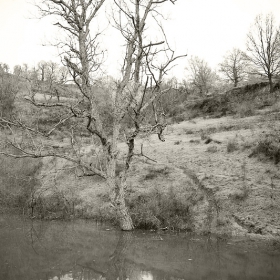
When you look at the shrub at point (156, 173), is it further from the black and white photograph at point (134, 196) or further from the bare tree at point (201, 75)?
the bare tree at point (201, 75)

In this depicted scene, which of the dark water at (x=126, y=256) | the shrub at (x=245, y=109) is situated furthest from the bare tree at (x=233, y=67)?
the dark water at (x=126, y=256)

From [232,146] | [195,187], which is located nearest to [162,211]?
[195,187]

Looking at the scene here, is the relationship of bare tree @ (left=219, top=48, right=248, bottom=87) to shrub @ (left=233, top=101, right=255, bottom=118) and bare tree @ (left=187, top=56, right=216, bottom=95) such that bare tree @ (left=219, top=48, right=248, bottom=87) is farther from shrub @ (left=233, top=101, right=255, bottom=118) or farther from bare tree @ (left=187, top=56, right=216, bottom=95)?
shrub @ (left=233, top=101, right=255, bottom=118)

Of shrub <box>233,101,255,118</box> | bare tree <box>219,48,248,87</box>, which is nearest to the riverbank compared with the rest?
shrub <box>233,101,255,118</box>

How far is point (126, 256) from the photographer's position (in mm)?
8688

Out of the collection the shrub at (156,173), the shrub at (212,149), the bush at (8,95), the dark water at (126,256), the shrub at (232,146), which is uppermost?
the bush at (8,95)

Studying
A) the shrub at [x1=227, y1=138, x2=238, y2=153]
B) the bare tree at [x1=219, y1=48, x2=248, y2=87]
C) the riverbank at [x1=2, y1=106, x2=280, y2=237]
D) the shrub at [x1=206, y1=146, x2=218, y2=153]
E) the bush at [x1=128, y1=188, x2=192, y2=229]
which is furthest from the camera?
the bare tree at [x1=219, y1=48, x2=248, y2=87]

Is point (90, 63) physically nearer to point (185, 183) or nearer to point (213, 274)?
point (185, 183)

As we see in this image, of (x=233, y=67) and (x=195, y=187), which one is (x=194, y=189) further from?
(x=233, y=67)

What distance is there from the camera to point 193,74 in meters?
45.8

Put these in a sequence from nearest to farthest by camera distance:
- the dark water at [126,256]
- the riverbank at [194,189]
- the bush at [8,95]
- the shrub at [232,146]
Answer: the dark water at [126,256] → the riverbank at [194,189] → the shrub at [232,146] → the bush at [8,95]

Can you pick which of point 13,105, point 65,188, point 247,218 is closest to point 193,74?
point 13,105

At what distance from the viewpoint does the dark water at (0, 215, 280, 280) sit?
736 centimetres

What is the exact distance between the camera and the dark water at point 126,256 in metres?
7.36
